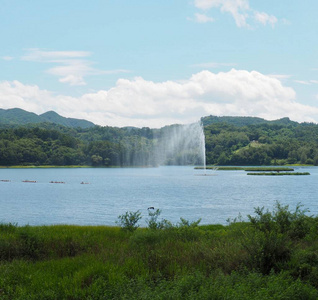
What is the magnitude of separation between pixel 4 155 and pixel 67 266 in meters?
200

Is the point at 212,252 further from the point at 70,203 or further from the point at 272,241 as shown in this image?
the point at 70,203

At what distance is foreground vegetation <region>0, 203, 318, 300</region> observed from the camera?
30.1ft

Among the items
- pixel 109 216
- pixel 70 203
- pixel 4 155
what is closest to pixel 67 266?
pixel 109 216

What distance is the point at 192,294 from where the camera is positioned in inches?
332

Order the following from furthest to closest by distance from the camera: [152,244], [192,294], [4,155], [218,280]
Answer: [4,155]
[152,244]
[218,280]
[192,294]

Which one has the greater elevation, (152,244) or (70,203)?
(152,244)

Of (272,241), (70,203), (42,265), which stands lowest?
(70,203)

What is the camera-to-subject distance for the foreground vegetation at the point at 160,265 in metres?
9.16

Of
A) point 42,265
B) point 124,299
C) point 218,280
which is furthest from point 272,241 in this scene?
point 42,265

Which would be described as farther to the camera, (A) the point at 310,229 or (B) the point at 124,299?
(A) the point at 310,229

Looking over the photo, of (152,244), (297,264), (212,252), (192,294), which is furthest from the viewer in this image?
(152,244)

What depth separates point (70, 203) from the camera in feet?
213

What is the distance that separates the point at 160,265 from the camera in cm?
1186

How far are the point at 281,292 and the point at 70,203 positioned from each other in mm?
58777
